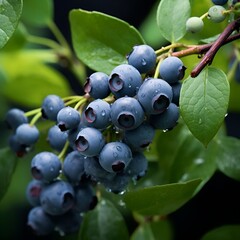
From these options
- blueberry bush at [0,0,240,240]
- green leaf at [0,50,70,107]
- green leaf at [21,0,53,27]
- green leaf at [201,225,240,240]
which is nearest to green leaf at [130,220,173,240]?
blueberry bush at [0,0,240,240]

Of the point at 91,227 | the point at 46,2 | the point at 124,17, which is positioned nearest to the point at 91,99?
the point at 91,227

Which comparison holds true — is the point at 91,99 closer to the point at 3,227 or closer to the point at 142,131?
the point at 142,131

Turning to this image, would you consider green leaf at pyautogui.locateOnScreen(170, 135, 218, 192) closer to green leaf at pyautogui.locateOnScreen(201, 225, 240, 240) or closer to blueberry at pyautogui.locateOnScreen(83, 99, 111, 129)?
green leaf at pyautogui.locateOnScreen(201, 225, 240, 240)

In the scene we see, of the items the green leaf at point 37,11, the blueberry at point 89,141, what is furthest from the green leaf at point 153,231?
the green leaf at point 37,11

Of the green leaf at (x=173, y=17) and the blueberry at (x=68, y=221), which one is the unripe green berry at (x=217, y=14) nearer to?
the green leaf at (x=173, y=17)

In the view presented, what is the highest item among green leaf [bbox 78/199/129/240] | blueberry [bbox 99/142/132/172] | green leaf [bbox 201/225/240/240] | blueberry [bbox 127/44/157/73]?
blueberry [bbox 127/44/157/73]
